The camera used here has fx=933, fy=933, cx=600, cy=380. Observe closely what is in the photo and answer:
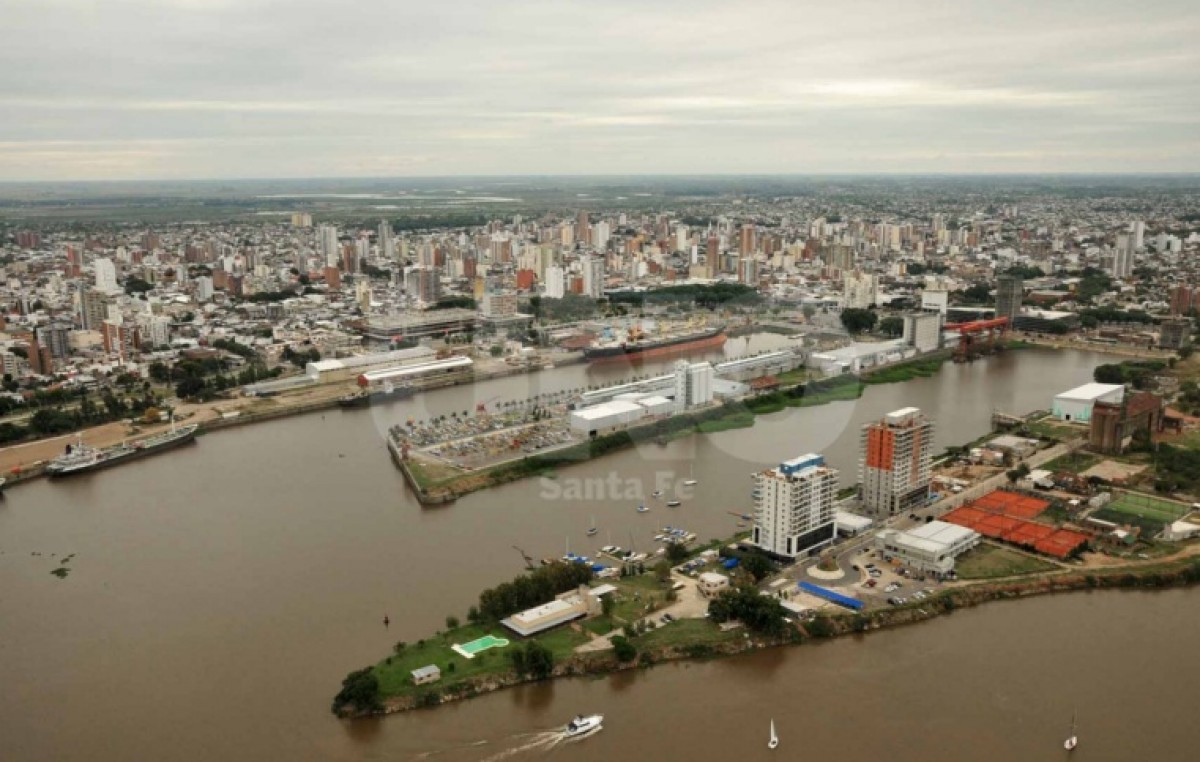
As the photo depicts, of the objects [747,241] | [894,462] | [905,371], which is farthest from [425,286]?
[894,462]

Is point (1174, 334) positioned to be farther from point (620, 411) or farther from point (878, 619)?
point (878, 619)

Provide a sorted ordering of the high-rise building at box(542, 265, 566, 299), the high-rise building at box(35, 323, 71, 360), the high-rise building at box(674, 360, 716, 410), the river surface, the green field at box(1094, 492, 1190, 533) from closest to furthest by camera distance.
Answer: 1. the river surface
2. the green field at box(1094, 492, 1190, 533)
3. the high-rise building at box(674, 360, 716, 410)
4. the high-rise building at box(35, 323, 71, 360)
5. the high-rise building at box(542, 265, 566, 299)

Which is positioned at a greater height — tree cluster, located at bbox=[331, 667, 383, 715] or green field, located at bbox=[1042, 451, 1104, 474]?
green field, located at bbox=[1042, 451, 1104, 474]

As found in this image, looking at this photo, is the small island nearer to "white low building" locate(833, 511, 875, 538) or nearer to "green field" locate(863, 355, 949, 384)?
"white low building" locate(833, 511, 875, 538)

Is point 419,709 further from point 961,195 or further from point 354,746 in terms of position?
point 961,195

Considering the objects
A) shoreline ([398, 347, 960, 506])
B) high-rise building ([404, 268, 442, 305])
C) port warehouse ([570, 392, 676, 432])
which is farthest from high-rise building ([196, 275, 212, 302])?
port warehouse ([570, 392, 676, 432])

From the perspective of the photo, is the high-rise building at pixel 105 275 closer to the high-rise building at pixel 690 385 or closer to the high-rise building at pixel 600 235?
the high-rise building at pixel 600 235
